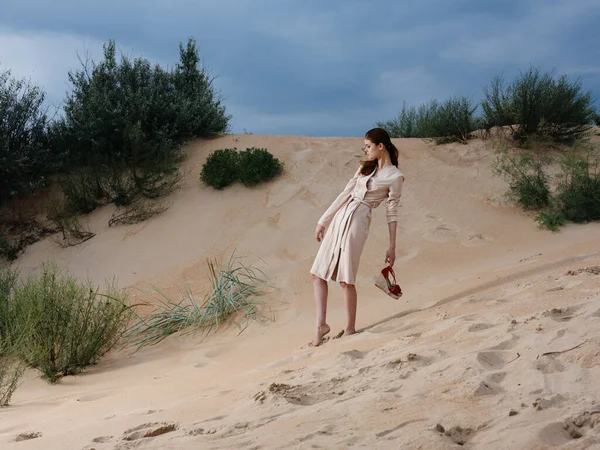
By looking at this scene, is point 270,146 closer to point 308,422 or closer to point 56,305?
point 56,305

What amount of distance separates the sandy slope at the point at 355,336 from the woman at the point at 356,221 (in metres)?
0.46

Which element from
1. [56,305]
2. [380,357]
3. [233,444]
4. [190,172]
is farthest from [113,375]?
[190,172]

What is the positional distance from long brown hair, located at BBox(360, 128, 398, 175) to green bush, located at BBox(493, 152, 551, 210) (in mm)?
4954

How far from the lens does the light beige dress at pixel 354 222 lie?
6.10 m

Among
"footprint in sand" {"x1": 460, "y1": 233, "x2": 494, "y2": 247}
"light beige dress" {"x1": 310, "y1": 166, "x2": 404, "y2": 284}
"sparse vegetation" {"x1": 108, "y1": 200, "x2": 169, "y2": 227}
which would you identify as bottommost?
"footprint in sand" {"x1": 460, "y1": 233, "x2": 494, "y2": 247}

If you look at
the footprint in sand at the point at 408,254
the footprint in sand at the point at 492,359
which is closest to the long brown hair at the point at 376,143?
the footprint in sand at the point at 492,359

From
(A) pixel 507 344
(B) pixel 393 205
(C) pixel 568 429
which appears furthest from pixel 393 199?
(C) pixel 568 429

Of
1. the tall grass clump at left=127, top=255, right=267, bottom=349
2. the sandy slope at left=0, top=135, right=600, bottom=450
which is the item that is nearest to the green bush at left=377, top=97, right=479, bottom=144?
the sandy slope at left=0, top=135, right=600, bottom=450

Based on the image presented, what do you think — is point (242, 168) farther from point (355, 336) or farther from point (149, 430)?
point (149, 430)

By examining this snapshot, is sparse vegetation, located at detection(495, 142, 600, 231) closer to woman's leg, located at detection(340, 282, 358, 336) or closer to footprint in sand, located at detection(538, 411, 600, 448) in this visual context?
woman's leg, located at detection(340, 282, 358, 336)

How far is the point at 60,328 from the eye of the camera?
7293 millimetres

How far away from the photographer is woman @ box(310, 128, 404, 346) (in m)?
6.11

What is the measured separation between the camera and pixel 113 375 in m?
6.99

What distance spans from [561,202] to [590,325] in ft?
20.8
